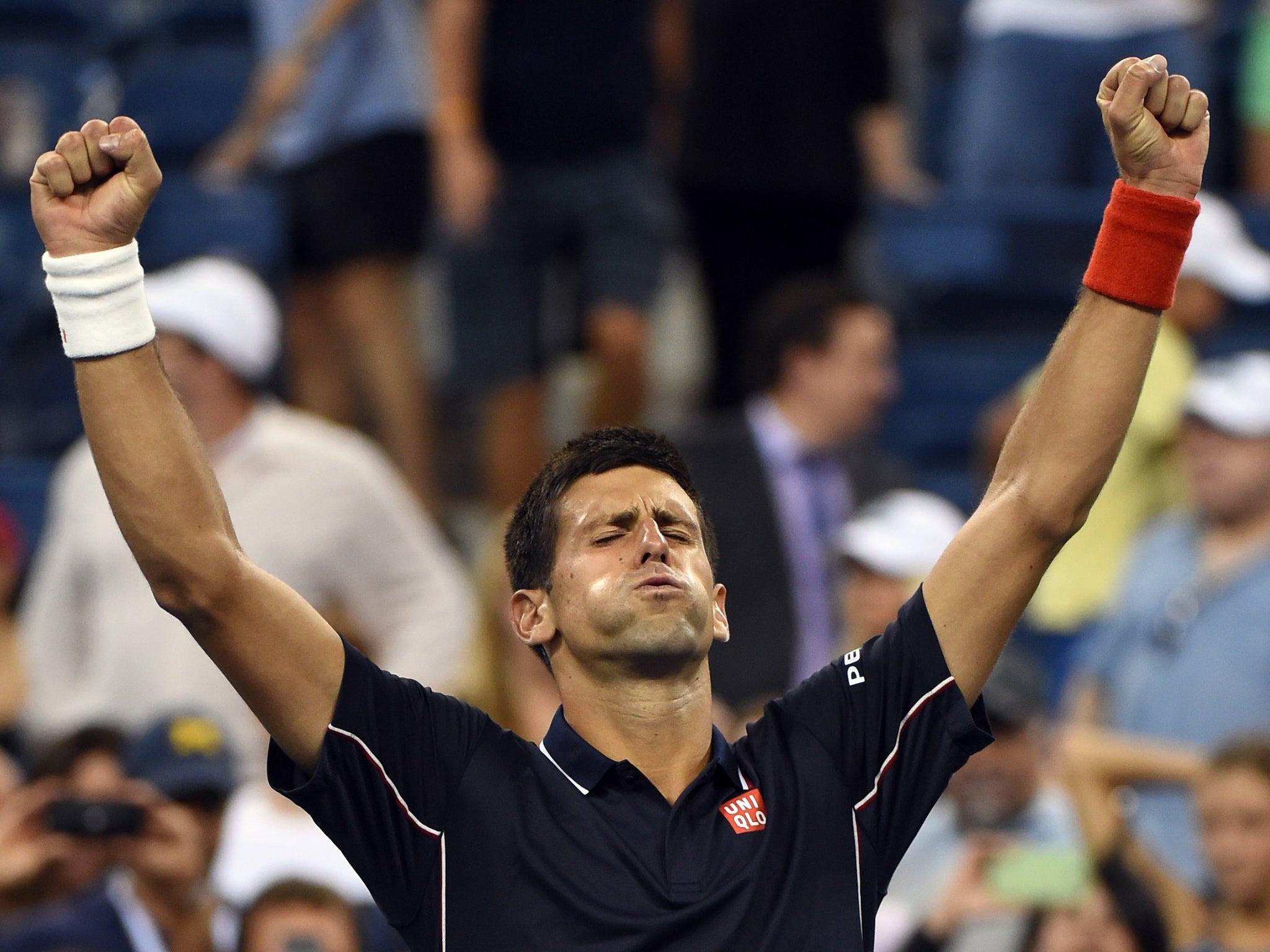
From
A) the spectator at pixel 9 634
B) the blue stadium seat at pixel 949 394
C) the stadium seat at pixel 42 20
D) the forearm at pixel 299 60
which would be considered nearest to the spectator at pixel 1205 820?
the blue stadium seat at pixel 949 394

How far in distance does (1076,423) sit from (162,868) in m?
2.55

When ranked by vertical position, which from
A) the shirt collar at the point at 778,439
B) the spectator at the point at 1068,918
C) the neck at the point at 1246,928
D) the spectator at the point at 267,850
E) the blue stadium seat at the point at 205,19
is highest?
the blue stadium seat at the point at 205,19

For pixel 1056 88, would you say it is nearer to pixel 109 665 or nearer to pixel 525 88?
pixel 525 88

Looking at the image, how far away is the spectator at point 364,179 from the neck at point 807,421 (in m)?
1.31

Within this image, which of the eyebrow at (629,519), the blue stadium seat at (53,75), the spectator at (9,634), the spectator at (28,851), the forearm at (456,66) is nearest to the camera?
the eyebrow at (629,519)

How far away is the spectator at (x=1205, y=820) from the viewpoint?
442 centimetres

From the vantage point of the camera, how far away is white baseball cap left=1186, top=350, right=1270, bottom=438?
5.06 meters

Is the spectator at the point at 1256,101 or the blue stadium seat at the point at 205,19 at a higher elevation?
the blue stadium seat at the point at 205,19

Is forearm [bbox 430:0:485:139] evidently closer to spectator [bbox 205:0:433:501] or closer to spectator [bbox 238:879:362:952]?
spectator [bbox 205:0:433:501]

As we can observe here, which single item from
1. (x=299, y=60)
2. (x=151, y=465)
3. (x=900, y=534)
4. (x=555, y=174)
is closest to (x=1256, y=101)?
(x=555, y=174)

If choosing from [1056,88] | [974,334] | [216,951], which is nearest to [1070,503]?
[216,951]

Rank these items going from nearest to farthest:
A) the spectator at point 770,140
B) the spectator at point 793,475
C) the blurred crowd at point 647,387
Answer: the blurred crowd at point 647,387, the spectator at point 793,475, the spectator at point 770,140

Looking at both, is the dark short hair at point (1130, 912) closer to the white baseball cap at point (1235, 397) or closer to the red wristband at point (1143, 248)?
the white baseball cap at point (1235, 397)

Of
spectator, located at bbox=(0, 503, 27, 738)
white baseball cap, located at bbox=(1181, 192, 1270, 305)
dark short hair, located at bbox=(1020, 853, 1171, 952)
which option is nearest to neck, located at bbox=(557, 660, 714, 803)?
dark short hair, located at bbox=(1020, 853, 1171, 952)
